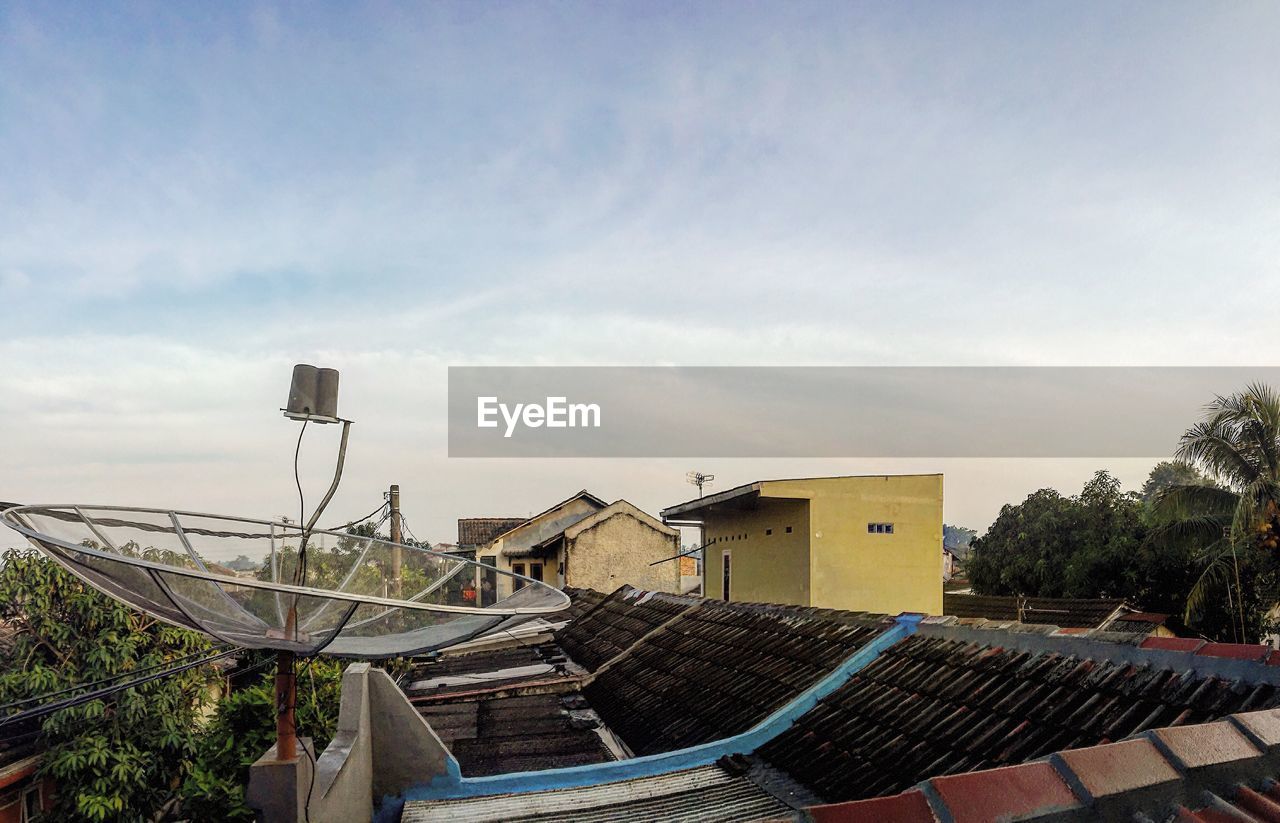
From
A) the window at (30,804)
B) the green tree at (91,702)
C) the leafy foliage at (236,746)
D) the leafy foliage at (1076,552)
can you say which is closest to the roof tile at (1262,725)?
the leafy foliage at (236,746)

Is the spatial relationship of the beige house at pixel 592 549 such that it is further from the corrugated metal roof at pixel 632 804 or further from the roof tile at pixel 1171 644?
the roof tile at pixel 1171 644

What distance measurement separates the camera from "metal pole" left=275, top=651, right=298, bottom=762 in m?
3.94

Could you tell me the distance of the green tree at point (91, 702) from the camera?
10.5 meters

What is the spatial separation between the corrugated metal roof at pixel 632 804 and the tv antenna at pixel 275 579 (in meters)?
1.17

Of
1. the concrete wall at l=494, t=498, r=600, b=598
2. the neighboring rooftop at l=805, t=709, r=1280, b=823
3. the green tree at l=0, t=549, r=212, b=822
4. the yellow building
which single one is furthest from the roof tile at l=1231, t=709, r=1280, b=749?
the concrete wall at l=494, t=498, r=600, b=598

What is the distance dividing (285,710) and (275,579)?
93.9 inches

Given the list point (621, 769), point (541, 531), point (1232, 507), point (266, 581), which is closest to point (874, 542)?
point (1232, 507)

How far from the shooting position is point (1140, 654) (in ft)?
14.9

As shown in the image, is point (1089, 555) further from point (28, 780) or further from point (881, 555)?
point (28, 780)

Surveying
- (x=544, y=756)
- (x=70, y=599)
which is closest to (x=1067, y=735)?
(x=544, y=756)

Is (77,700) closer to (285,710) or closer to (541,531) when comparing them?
(285,710)

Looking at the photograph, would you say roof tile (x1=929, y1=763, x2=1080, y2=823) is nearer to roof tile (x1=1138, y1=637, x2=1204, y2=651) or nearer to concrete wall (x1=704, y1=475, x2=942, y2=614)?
roof tile (x1=1138, y1=637, x2=1204, y2=651)

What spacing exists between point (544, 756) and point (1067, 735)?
4.40m

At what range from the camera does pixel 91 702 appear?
35.1ft
